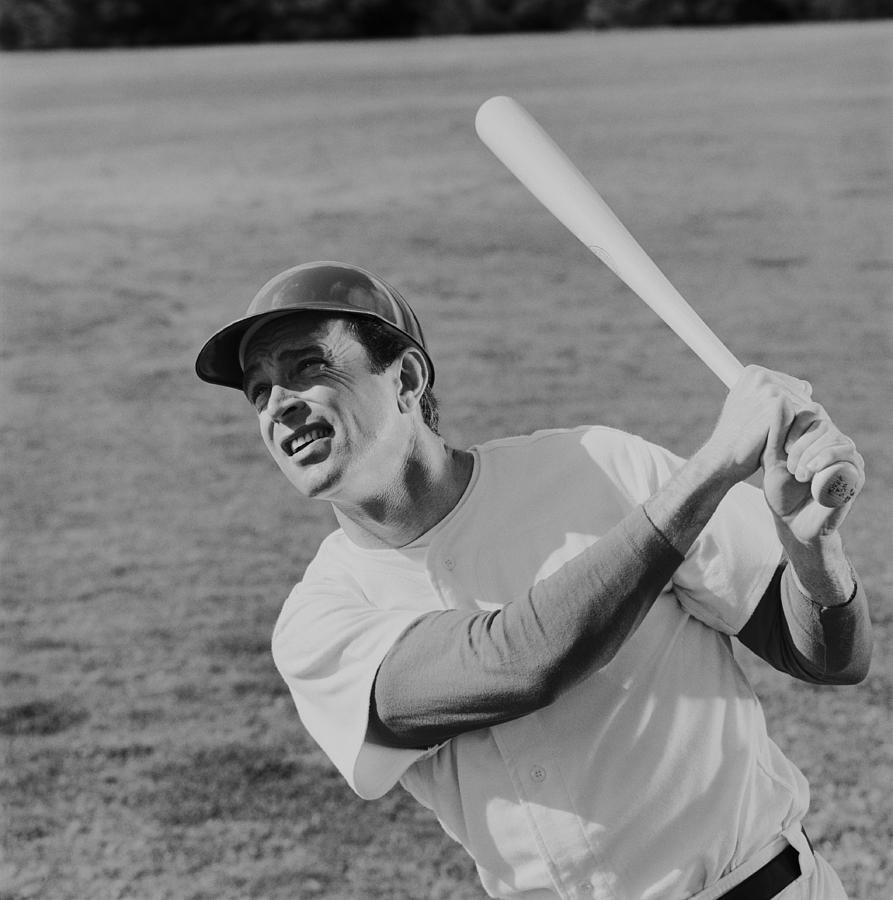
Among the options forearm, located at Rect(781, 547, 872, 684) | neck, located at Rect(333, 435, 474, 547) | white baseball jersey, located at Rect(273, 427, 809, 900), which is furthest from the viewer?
neck, located at Rect(333, 435, 474, 547)

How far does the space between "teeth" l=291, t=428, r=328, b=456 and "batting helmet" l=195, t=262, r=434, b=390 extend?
0.20 meters

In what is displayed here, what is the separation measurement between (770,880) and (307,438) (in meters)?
1.03

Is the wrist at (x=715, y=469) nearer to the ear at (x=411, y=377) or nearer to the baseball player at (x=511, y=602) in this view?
the baseball player at (x=511, y=602)

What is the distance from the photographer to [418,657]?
229 cm

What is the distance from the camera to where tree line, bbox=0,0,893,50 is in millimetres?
29438

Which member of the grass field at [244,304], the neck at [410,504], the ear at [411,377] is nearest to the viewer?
the neck at [410,504]

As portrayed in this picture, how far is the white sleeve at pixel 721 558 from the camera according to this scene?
2393 mm

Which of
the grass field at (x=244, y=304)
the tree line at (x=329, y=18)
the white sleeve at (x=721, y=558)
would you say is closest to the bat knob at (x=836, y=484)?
the white sleeve at (x=721, y=558)

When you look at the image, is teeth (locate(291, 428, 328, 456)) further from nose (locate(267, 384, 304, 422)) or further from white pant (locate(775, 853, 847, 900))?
white pant (locate(775, 853, 847, 900))

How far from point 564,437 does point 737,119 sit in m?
19.4

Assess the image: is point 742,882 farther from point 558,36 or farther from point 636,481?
point 558,36

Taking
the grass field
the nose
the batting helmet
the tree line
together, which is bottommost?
the tree line

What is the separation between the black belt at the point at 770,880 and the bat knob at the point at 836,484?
2.31 feet

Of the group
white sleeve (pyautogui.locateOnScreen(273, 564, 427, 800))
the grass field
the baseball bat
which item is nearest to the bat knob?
the baseball bat
